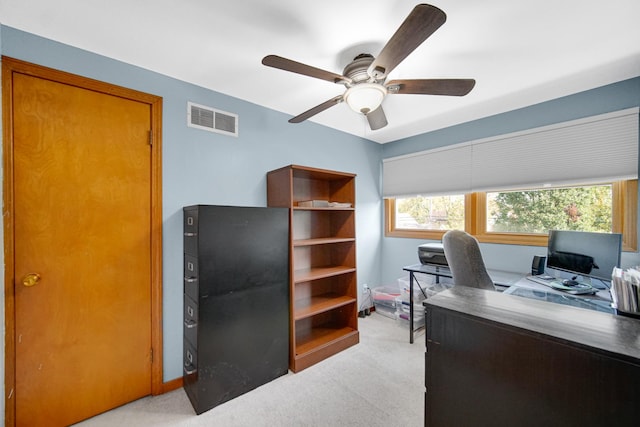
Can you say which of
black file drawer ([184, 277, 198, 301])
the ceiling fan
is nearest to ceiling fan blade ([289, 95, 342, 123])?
the ceiling fan

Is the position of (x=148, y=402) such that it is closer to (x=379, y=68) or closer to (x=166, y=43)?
(x=166, y=43)

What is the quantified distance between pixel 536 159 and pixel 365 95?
198 centimetres

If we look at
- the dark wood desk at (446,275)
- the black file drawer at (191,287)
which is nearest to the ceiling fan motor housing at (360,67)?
the black file drawer at (191,287)

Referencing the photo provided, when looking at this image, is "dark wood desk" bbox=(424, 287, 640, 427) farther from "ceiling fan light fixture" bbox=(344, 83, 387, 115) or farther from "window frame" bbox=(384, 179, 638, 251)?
"window frame" bbox=(384, 179, 638, 251)

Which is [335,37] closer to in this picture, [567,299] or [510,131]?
[510,131]

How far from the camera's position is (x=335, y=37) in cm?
157

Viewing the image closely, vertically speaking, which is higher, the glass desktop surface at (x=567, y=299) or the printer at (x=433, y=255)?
the printer at (x=433, y=255)

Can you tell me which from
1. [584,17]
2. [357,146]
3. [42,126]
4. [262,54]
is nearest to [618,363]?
[584,17]

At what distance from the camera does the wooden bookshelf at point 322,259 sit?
2.42 meters

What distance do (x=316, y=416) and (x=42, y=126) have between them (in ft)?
8.33

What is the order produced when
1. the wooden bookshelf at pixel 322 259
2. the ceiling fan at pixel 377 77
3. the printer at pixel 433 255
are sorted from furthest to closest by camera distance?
the printer at pixel 433 255
the wooden bookshelf at pixel 322 259
the ceiling fan at pixel 377 77

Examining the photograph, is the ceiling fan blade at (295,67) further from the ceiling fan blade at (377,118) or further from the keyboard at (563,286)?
the keyboard at (563,286)

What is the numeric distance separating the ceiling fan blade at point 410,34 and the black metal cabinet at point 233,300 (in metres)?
1.31

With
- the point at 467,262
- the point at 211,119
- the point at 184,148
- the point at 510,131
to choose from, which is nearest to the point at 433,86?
the point at 467,262
